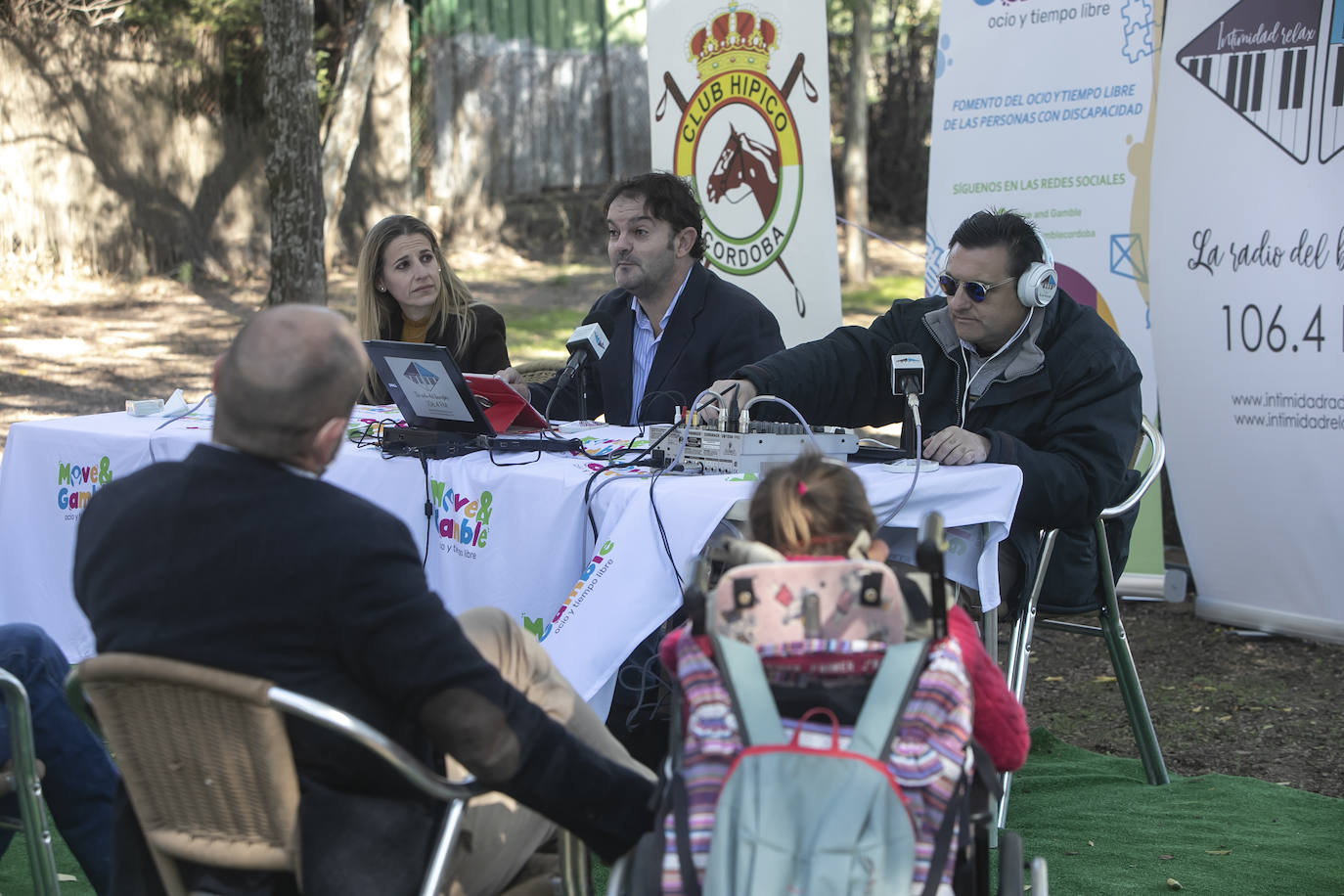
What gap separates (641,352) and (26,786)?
9.20 ft

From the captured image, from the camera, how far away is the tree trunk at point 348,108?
11.2 m

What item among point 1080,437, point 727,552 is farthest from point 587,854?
point 1080,437

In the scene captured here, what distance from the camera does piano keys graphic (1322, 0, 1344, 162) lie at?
15.0 feet

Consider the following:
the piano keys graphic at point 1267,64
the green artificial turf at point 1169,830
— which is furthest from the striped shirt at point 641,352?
the piano keys graphic at point 1267,64

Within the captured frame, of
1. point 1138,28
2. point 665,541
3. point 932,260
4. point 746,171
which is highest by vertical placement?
point 1138,28

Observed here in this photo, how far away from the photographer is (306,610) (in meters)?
1.69

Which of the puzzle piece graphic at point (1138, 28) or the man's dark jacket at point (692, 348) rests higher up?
the puzzle piece graphic at point (1138, 28)

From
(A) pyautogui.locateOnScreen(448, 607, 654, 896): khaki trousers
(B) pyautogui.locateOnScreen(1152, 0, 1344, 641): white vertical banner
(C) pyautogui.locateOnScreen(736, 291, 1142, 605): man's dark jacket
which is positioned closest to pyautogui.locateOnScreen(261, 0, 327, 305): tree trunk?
(C) pyautogui.locateOnScreen(736, 291, 1142, 605): man's dark jacket

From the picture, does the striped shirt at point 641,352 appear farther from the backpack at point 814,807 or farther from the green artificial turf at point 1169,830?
the backpack at point 814,807

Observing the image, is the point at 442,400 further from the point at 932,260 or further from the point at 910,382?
the point at 932,260

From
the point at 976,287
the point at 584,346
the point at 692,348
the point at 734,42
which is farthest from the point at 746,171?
the point at 976,287

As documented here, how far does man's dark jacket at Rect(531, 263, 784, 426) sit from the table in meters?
0.47

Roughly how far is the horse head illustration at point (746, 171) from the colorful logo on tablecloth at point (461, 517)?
120 inches

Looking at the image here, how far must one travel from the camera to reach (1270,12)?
479cm
